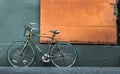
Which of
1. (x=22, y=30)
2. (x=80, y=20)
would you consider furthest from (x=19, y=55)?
(x=80, y=20)

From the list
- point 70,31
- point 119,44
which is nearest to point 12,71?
point 70,31

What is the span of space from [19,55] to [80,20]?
2.24 m

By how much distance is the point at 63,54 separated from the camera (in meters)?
14.5

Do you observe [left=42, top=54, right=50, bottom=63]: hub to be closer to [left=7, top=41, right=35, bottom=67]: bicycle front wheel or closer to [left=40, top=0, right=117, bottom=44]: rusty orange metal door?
[left=7, top=41, right=35, bottom=67]: bicycle front wheel

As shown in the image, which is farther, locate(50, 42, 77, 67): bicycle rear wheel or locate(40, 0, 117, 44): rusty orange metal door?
locate(40, 0, 117, 44): rusty orange metal door

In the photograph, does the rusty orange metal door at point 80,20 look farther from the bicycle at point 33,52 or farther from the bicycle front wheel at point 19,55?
the bicycle front wheel at point 19,55

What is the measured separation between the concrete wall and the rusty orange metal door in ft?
0.76

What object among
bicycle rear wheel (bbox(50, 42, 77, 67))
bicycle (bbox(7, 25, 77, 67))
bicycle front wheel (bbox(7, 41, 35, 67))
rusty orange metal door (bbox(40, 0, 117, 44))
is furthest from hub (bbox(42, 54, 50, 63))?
rusty orange metal door (bbox(40, 0, 117, 44))

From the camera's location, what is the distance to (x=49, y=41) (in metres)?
14.6

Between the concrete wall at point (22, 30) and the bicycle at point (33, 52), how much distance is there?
266 millimetres

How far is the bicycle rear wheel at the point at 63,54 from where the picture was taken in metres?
14.5

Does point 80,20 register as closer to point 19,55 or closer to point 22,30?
point 22,30

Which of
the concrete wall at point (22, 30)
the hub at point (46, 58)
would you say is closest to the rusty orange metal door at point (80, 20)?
the concrete wall at point (22, 30)

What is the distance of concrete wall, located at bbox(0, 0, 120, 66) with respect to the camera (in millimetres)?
14719
